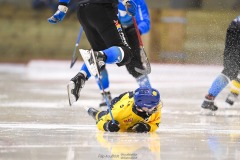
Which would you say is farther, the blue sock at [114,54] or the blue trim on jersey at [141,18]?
the blue trim on jersey at [141,18]

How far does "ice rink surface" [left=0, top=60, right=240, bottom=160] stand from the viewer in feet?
15.0

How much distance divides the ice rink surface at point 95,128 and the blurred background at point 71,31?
868 mm

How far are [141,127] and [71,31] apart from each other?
27.0ft

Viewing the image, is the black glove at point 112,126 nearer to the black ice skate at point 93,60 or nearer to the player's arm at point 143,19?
the black ice skate at point 93,60

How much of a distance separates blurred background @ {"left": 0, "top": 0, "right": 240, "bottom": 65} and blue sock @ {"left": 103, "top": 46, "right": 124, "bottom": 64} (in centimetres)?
471

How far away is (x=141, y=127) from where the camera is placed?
5.61 m

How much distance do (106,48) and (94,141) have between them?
1451mm

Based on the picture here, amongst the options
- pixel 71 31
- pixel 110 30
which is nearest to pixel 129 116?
pixel 110 30

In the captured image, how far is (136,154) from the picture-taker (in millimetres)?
4527

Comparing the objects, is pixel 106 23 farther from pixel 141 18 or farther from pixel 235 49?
pixel 235 49

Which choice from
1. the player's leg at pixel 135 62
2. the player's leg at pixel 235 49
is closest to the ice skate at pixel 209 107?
the player's leg at pixel 235 49

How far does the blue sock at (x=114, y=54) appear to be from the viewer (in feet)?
19.2

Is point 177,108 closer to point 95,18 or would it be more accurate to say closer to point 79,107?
point 79,107

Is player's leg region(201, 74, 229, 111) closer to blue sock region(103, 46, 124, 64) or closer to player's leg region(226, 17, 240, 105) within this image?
player's leg region(226, 17, 240, 105)
